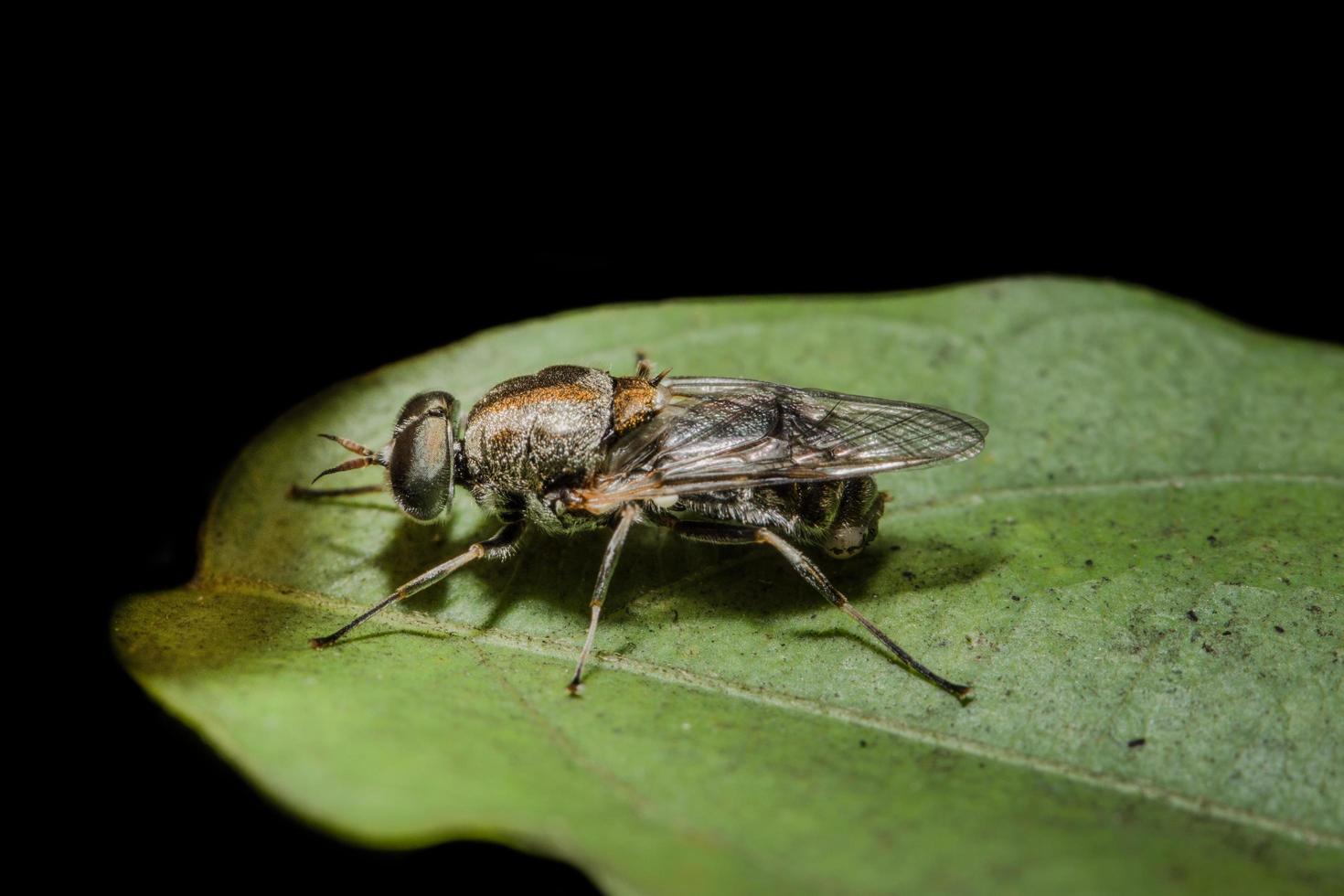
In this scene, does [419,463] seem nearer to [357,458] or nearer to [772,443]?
[357,458]

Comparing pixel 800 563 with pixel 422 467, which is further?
pixel 422 467

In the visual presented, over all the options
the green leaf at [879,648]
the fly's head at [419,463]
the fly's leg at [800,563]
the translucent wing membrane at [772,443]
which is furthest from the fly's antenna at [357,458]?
the fly's leg at [800,563]

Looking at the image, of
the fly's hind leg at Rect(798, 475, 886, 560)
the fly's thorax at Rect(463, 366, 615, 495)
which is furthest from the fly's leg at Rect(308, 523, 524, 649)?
the fly's hind leg at Rect(798, 475, 886, 560)

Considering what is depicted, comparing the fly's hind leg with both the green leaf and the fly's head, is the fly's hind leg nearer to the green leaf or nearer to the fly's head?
the green leaf

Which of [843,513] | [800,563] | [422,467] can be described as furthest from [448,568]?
[843,513]

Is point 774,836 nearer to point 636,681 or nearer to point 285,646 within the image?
point 636,681

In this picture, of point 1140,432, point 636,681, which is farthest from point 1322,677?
point 636,681

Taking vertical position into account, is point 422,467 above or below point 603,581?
above
